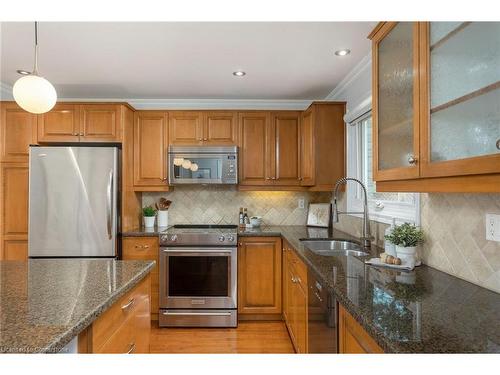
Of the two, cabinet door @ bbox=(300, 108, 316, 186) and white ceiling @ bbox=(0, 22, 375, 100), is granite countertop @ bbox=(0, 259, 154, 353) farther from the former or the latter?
cabinet door @ bbox=(300, 108, 316, 186)

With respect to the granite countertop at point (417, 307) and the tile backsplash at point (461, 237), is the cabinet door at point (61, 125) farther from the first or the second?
the tile backsplash at point (461, 237)

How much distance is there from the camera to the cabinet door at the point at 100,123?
316cm

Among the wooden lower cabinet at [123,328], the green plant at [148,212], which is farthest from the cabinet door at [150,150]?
the wooden lower cabinet at [123,328]

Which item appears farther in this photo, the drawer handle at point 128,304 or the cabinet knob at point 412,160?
the drawer handle at point 128,304

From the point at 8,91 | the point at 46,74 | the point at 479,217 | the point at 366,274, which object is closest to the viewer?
the point at 479,217

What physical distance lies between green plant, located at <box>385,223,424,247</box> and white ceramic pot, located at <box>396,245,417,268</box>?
0.02m

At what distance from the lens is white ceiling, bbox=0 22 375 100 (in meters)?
2.06

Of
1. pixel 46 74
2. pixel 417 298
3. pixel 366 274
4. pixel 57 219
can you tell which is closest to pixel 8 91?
pixel 46 74

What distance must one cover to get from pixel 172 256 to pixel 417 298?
2.31 metres

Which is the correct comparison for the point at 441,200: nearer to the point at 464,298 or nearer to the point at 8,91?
the point at 464,298

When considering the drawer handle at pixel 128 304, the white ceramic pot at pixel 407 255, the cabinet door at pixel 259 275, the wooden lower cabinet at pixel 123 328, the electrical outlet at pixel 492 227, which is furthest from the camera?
the cabinet door at pixel 259 275

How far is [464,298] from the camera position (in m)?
1.19

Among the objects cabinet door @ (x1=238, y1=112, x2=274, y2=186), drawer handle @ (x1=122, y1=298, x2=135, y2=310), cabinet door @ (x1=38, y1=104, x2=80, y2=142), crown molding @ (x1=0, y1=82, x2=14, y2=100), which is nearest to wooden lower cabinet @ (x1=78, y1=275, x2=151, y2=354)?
drawer handle @ (x1=122, y1=298, x2=135, y2=310)

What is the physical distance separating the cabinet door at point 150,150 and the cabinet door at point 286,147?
1.20 meters
